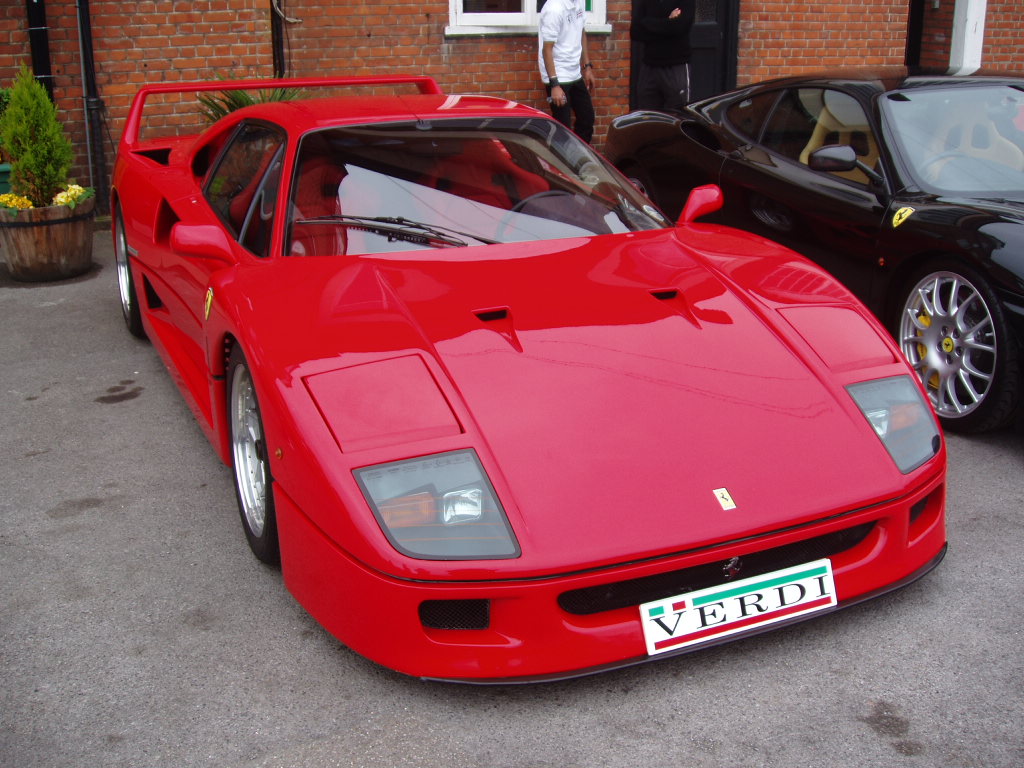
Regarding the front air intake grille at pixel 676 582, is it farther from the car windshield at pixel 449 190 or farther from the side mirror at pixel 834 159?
the side mirror at pixel 834 159

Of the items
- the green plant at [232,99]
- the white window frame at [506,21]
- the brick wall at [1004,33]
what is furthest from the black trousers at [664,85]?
the brick wall at [1004,33]

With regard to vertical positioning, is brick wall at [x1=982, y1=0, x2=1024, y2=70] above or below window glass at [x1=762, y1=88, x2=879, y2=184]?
above

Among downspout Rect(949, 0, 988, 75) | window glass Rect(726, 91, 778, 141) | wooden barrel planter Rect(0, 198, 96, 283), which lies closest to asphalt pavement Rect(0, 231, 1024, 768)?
window glass Rect(726, 91, 778, 141)

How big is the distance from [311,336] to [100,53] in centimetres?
590

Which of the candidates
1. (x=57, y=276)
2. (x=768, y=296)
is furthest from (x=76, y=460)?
(x=57, y=276)

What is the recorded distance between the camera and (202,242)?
3332 millimetres

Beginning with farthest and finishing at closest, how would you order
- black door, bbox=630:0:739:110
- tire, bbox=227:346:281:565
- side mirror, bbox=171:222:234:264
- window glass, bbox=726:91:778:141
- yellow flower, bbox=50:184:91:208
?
black door, bbox=630:0:739:110, yellow flower, bbox=50:184:91:208, window glass, bbox=726:91:778:141, side mirror, bbox=171:222:234:264, tire, bbox=227:346:281:565

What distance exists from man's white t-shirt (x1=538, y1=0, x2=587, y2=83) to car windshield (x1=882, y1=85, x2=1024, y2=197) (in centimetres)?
413

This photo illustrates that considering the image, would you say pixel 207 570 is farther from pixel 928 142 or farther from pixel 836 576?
pixel 928 142

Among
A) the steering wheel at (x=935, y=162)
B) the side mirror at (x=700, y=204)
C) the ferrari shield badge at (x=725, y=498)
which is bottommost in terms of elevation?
the ferrari shield badge at (x=725, y=498)

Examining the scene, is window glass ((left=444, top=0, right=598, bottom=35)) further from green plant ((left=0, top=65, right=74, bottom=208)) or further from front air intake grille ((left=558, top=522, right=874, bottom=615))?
front air intake grille ((left=558, top=522, right=874, bottom=615))

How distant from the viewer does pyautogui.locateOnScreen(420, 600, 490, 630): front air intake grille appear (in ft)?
7.72

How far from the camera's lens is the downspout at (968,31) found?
438 inches

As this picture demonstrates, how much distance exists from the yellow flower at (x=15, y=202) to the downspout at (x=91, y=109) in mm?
1520
